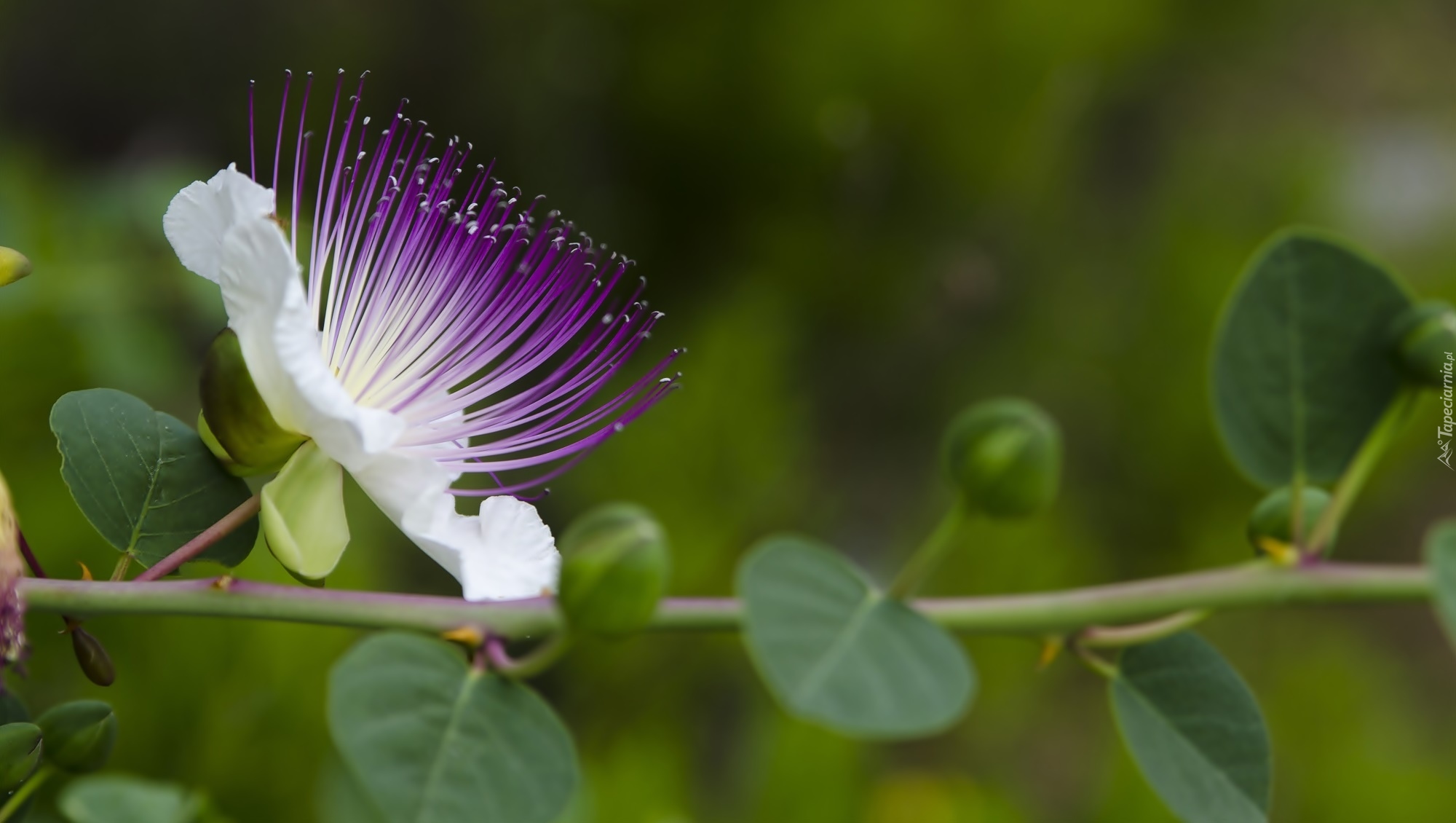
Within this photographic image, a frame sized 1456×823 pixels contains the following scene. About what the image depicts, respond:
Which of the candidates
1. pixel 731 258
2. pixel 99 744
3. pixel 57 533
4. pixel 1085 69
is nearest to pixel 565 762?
pixel 99 744

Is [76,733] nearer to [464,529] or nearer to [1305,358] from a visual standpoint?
[464,529]

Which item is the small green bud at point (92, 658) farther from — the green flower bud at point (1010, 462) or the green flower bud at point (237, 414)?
the green flower bud at point (1010, 462)

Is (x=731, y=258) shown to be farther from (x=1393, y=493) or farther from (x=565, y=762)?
(x=565, y=762)

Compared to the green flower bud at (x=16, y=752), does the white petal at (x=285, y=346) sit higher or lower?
higher

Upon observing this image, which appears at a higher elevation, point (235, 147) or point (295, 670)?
point (235, 147)

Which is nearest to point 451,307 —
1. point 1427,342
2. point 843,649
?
point 843,649

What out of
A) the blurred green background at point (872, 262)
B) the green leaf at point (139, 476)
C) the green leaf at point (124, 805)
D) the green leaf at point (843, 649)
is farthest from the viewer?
the blurred green background at point (872, 262)

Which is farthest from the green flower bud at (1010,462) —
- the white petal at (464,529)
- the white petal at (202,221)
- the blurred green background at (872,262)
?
the blurred green background at (872,262)
